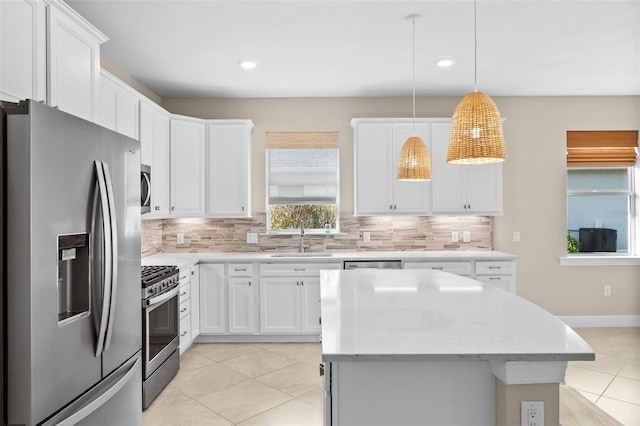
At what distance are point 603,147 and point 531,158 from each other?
0.88 m

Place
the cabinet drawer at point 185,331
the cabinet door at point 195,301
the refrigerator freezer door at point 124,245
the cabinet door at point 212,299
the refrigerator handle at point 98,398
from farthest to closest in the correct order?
the cabinet door at point 212,299 < the cabinet door at point 195,301 < the cabinet drawer at point 185,331 < the refrigerator freezer door at point 124,245 < the refrigerator handle at point 98,398

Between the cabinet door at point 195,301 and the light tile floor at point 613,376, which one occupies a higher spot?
the cabinet door at point 195,301

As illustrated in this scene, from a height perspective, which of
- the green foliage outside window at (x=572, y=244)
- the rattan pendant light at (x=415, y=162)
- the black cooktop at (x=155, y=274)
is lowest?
the black cooktop at (x=155, y=274)

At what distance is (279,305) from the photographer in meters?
4.14

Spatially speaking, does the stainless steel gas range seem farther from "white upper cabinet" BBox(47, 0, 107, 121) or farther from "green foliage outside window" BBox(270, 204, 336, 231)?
"green foliage outside window" BBox(270, 204, 336, 231)

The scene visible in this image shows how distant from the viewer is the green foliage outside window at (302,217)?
4.84 metres

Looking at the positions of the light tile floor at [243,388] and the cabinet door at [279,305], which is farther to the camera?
the cabinet door at [279,305]

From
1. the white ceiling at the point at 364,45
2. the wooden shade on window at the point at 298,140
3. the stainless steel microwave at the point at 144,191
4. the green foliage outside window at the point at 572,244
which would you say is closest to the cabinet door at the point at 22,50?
the white ceiling at the point at 364,45

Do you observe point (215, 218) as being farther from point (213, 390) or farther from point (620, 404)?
point (620, 404)

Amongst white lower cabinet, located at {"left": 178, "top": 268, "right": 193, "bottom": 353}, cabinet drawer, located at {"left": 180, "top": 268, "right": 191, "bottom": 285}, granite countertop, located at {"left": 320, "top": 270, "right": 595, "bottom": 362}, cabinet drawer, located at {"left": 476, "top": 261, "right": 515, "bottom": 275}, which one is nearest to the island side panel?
granite countertop, located at {"left": 320, "top": 270, "right": 595, "bottom": 362}

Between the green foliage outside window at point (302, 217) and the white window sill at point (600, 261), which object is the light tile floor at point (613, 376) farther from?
the green foliage outside window at point (302, 217)

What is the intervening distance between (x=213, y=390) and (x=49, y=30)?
2.54m

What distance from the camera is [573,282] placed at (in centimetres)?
480

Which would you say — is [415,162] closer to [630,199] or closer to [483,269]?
[483,269]
